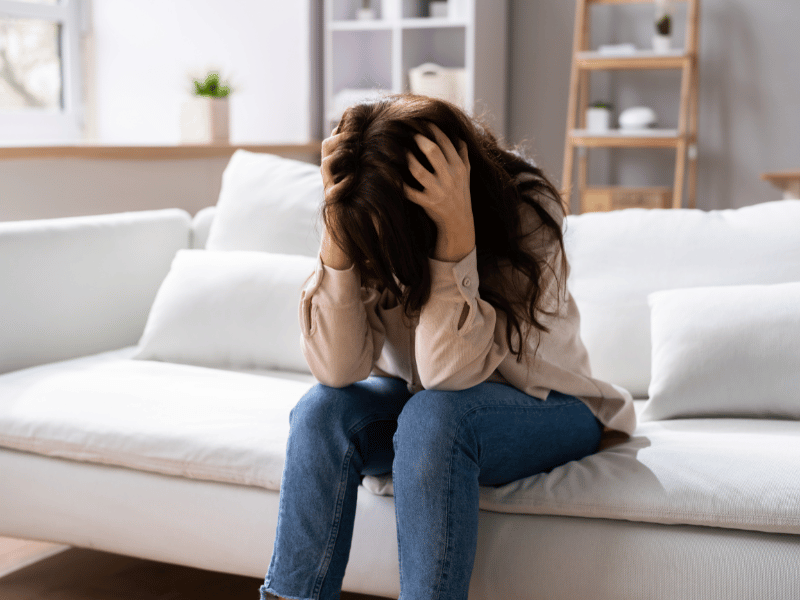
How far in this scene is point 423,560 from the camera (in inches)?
41.7

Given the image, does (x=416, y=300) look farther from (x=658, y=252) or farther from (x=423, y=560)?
(x=658, y=252)

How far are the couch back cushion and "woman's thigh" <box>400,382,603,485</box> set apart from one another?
0.37 m

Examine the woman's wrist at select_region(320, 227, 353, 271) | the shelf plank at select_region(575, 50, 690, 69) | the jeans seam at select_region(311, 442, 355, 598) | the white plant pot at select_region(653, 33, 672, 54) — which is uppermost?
the white plant pot at select_region(653, 33, 672, 54)

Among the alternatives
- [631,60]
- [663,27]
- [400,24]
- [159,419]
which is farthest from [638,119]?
[159,419]

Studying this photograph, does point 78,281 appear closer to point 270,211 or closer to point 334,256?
point 270,211

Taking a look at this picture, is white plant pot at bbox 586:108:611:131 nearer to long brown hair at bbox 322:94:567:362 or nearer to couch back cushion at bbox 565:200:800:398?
couch back cushion at bbox 565:200:800:398

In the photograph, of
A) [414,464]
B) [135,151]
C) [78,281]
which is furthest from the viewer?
[135,151]

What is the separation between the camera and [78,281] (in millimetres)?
1970

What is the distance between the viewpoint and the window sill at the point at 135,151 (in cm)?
232

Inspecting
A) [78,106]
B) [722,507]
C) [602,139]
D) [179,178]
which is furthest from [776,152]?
[722,507]

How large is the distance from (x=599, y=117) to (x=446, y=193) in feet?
9.71

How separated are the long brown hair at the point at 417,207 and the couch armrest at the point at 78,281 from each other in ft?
3.16

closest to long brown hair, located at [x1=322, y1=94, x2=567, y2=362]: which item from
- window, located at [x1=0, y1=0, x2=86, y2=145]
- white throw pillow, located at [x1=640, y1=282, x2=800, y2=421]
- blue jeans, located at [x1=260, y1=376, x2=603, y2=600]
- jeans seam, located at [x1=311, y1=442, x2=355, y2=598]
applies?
blue jeans, located at [x1=260, y1=376, x2=603, y2=600]

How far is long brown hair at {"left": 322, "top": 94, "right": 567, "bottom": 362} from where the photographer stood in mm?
1102
